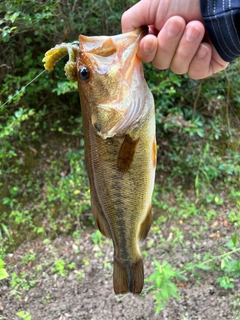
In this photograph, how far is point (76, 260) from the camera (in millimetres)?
3461

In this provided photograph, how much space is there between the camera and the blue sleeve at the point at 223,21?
1.45m

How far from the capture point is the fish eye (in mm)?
1511

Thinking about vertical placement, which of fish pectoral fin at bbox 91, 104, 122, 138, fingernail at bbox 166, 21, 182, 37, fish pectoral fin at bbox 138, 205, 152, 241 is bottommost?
fish pectoral fin at bbox 138, 205, 152, 241

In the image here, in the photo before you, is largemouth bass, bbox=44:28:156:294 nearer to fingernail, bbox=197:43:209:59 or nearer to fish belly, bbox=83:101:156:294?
fish belly, bbox=83:101:156:294

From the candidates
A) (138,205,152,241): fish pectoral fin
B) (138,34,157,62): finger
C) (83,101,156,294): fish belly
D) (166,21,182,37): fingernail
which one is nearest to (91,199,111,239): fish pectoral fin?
(83,101,156,294): fish belly

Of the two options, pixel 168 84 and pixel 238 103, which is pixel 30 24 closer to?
pixel 168 84

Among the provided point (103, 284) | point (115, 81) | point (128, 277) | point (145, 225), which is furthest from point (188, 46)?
point (103, 284)

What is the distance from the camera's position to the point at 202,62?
1.69 meters

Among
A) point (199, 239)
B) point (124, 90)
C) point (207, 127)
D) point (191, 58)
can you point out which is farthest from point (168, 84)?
point (124, 90)

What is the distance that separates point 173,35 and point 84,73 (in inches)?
17.3

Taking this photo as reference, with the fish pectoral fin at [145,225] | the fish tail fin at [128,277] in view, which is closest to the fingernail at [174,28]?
the fish pectoral fin at [145,225]

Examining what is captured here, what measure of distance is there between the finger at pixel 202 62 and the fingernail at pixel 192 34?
123 millimetres

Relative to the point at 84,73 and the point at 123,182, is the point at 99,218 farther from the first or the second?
the point at 84,73

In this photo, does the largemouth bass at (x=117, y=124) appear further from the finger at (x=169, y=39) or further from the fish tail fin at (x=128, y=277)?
the fish tail fin at (x=128, y=277)
